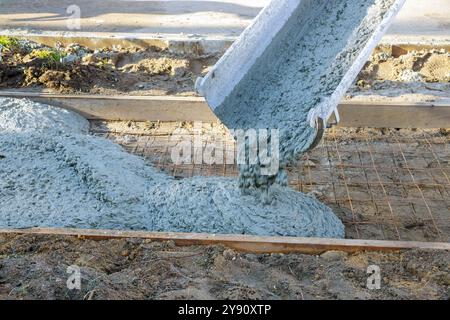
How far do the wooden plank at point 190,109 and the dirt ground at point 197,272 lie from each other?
2111 mm

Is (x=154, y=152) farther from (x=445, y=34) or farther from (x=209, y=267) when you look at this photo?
(x=445, y=34)

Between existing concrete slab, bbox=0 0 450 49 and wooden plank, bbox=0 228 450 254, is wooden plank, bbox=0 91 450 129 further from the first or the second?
existing concrete slab, bbox=0 0 450 49

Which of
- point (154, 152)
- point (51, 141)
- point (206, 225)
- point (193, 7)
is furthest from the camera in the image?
point (193, 7)

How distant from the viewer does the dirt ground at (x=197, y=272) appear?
2908mm

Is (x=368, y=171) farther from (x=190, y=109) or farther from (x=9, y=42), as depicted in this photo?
(x=9, y=42)

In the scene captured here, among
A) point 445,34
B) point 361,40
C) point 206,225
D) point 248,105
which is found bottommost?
point 445,34

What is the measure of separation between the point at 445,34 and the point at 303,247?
19.5 ft

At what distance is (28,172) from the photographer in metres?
4.14

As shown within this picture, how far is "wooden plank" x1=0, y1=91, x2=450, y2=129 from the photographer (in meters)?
5.08

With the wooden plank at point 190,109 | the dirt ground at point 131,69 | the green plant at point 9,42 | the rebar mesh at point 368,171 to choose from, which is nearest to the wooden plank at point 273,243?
the rebar mesh at point 368,171

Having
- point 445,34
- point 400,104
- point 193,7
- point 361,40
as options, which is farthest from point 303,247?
point 193,7

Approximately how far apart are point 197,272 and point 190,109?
2.39 metres

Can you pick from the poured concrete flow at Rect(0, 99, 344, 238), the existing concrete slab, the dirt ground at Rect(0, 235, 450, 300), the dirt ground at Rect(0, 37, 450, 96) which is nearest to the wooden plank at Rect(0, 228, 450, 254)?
the dirt ground at Rect(0, 235, 450, 300)

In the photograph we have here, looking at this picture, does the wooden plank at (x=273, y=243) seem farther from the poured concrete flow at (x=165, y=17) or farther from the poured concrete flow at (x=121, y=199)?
the poured concrete flow at (x=165, y=17)
